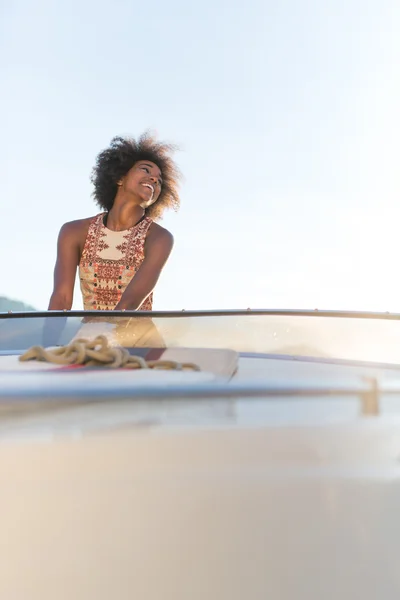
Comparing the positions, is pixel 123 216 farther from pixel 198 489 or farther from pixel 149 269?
pixel 198 489

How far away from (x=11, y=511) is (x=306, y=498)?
34cm

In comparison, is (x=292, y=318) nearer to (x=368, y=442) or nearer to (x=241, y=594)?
(x=368, y=442)

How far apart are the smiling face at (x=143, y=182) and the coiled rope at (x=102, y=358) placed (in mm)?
2190

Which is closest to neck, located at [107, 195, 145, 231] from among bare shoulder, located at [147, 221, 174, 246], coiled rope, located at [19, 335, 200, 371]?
bare shoulder, located at [147, 221, 174, 246]

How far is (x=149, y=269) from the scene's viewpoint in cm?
270

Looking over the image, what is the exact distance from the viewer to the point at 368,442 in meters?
0.83

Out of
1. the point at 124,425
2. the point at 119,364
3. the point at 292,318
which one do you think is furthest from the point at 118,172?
the point at 124,425

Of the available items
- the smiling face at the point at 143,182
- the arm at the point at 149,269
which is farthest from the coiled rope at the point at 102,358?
the smiling face at the point at 143,182

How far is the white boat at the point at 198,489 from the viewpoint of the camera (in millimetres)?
716

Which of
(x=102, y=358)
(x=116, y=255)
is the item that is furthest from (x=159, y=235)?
(x=102, y=358)

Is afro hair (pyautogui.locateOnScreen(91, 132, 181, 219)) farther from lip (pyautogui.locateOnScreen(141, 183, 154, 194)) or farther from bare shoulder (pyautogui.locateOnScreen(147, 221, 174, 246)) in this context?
bare shoulder (pyautogui.locateOnScreen(147, 221, 174, 246))

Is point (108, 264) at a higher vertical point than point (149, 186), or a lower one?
lower

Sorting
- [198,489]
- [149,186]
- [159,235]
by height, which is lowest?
[198,489]

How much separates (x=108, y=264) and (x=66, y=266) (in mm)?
180
